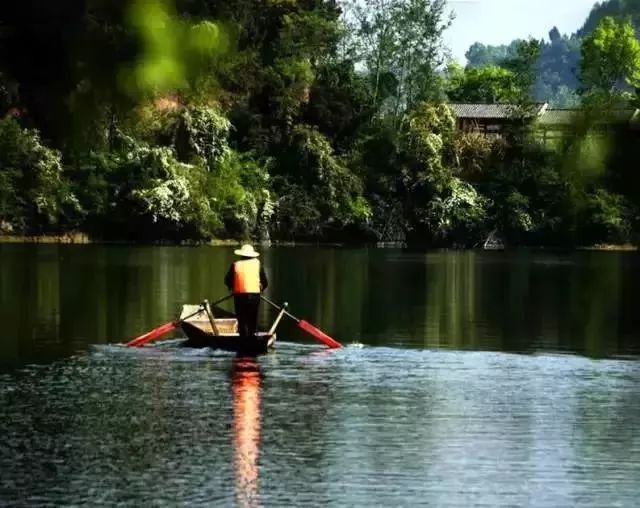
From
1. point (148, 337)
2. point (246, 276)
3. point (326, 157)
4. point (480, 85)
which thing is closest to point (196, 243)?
point (326, 157)

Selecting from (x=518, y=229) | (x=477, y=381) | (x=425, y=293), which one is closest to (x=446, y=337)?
(x=477, y=381)

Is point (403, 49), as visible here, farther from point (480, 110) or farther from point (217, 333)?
point (217, 333)

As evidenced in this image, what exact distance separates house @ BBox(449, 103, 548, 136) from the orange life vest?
206 ft

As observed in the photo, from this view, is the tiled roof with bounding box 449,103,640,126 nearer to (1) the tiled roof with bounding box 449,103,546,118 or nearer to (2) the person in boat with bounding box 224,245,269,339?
(1) the tiled roof with bounding box 449,103,546,118

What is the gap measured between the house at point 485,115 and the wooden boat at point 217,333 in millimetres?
60868

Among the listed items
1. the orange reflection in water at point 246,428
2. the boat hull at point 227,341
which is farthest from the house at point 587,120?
the orange reflection in water at point 246,428

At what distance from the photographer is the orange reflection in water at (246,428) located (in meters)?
14.3

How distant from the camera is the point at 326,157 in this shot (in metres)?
83.3

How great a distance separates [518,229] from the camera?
84875 millimetres

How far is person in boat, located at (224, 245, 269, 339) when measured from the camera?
1027 inches

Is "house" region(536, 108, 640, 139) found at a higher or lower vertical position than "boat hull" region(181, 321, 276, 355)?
higher

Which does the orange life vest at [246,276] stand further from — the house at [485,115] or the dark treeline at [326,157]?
the house at [485,115]

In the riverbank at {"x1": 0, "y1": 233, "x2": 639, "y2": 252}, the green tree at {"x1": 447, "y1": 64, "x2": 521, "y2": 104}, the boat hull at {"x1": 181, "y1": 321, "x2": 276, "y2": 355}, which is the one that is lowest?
the boat hull at {"x1": 181, "y1": 321, "x2": 276, "y2": 355}

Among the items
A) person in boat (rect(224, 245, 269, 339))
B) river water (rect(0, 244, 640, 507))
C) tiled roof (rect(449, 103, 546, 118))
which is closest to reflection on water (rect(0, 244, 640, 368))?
river water (rect(0, 244, 640, 507))
